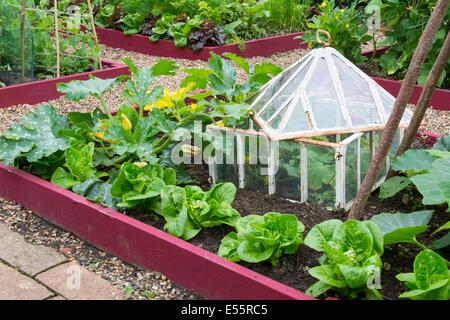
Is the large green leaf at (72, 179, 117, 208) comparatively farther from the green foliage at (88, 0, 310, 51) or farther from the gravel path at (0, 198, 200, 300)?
the green foliage at (88, 0, 310, 51)

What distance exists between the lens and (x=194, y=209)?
3.43 meters

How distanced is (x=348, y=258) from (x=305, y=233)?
67cm

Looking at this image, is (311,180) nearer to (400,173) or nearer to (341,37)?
(400,173)

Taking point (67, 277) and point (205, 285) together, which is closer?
point (205, 285)

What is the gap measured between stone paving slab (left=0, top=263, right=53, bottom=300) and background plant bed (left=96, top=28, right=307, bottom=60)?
4.62 meters

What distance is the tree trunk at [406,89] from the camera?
296 centimetres

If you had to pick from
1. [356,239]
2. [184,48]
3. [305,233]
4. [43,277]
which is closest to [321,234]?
[356,239]

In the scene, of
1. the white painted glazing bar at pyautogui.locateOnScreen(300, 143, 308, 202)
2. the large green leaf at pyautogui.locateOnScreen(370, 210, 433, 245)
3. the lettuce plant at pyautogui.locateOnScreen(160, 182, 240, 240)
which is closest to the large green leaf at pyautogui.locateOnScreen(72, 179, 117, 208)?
the lettuce plant at pyautogui.locateOnScreen(160, 182, 240, 240)

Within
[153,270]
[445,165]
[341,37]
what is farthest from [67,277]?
[341,37]

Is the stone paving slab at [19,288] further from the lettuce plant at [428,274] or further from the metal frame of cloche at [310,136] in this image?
the lettuce plant at [428,274]

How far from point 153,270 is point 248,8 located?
222 inches

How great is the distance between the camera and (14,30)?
6.38 m

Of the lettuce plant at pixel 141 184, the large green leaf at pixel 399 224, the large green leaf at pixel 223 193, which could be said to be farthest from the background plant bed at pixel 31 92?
the large green leaf at pixel 399 224

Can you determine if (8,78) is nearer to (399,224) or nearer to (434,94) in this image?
(434,94)
